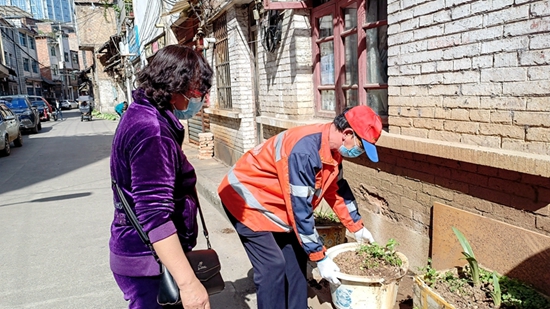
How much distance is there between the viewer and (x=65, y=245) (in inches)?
195

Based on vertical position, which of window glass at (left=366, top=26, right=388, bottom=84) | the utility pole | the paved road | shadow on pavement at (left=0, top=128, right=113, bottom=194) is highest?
the utility pole

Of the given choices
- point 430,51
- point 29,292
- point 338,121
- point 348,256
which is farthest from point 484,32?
point 29,292

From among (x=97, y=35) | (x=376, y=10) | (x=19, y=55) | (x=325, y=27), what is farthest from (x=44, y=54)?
(x=376, y=10)

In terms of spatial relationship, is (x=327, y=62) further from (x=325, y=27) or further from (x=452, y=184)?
(x=452, y=184)

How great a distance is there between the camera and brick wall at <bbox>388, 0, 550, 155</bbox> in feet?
8.23

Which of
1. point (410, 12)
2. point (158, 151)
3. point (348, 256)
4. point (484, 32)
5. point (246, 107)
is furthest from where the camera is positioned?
point (246, 107)

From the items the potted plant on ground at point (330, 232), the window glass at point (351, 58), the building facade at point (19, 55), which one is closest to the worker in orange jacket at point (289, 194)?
the potted plant on ground at point (330, 232)

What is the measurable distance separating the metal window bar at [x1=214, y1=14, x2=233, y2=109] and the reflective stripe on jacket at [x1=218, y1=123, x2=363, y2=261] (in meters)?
5.95

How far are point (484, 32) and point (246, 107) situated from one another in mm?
5357

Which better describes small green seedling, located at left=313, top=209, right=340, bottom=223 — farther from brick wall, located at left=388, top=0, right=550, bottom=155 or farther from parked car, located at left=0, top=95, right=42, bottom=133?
parked car, located at left=0, top=95, right=42, bottom=133

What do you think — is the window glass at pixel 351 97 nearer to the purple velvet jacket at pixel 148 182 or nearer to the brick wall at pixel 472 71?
the brick wall at pixel 472 71

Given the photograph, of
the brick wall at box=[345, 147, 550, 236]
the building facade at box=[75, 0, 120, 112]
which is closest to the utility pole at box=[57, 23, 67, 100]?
the building facade at box=[75, 0, 120, 112]

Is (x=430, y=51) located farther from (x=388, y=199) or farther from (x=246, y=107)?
(x=246, y=107)

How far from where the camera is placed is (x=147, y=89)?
6.06 feet
